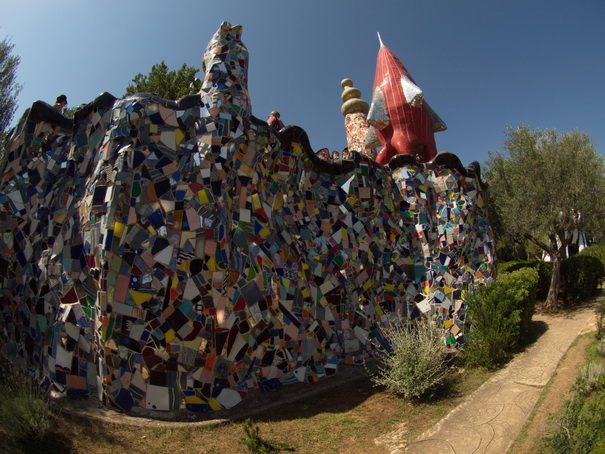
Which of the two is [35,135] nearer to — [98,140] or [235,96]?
[98,140]

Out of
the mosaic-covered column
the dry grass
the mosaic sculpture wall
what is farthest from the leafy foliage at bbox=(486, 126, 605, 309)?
the dry grass

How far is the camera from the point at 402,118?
1006cm

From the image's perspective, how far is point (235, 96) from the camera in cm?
552

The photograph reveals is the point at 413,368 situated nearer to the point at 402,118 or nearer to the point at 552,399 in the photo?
the point at 552,399

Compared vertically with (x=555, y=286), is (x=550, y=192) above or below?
above

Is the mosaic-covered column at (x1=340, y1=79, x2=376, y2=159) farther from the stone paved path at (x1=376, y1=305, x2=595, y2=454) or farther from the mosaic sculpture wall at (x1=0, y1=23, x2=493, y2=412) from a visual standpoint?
the stone paved path at (x1=376, y1=305, x2=595, y2=454)

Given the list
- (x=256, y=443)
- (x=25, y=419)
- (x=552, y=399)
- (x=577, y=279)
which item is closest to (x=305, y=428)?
(x=256, y=443)

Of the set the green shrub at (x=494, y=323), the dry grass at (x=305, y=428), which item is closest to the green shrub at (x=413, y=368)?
the dry grass at (x=305, y=428)

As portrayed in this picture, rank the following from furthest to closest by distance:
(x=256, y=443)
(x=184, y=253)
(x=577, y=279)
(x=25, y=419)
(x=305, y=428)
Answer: (x=577, y=279) → (x=184, y=253) → (x=305, y=428) → (x=256, y=443) → (x=25, y=419)

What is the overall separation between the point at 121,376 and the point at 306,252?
→ 3087mm

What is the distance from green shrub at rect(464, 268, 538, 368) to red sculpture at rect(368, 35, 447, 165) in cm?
401

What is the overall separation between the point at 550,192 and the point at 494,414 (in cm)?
775

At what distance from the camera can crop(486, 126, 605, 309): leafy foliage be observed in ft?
33.7

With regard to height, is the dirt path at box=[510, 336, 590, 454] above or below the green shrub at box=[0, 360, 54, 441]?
below
